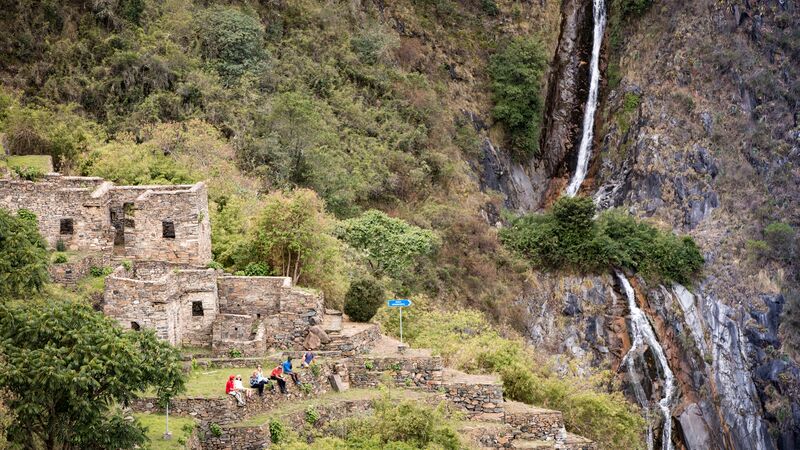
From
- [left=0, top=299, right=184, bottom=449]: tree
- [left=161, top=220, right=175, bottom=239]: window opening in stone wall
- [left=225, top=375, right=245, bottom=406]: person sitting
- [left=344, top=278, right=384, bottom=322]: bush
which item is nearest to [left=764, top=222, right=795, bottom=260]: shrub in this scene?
[left=344, top=278, right=384, bottom=322]: bush

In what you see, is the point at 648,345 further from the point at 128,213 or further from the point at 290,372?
the point at 290,372

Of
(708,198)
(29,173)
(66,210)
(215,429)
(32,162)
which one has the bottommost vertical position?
(215,429)

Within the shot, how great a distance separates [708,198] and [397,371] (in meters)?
38.7

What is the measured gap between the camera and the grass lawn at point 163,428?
90.4 feet

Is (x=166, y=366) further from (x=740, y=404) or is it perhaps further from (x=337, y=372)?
(x=740, y=404)

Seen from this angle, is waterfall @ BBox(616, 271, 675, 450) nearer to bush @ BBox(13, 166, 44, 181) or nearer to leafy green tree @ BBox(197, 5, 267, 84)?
leafy green tree @ BBox(197, 5, 267, 84)

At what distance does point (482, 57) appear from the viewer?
252 feet

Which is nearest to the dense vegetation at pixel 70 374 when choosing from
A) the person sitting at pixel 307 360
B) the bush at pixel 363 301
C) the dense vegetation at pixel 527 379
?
the person sitting at pixel 307 360

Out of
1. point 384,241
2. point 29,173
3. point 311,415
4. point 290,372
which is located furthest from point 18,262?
point 384,241

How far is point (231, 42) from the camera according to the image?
5888cm

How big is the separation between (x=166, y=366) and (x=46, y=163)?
62.2 feet

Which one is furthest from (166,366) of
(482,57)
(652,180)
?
(482,57)

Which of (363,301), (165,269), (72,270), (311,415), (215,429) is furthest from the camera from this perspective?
(363,301)

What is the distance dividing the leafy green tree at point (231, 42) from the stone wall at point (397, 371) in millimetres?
26150
